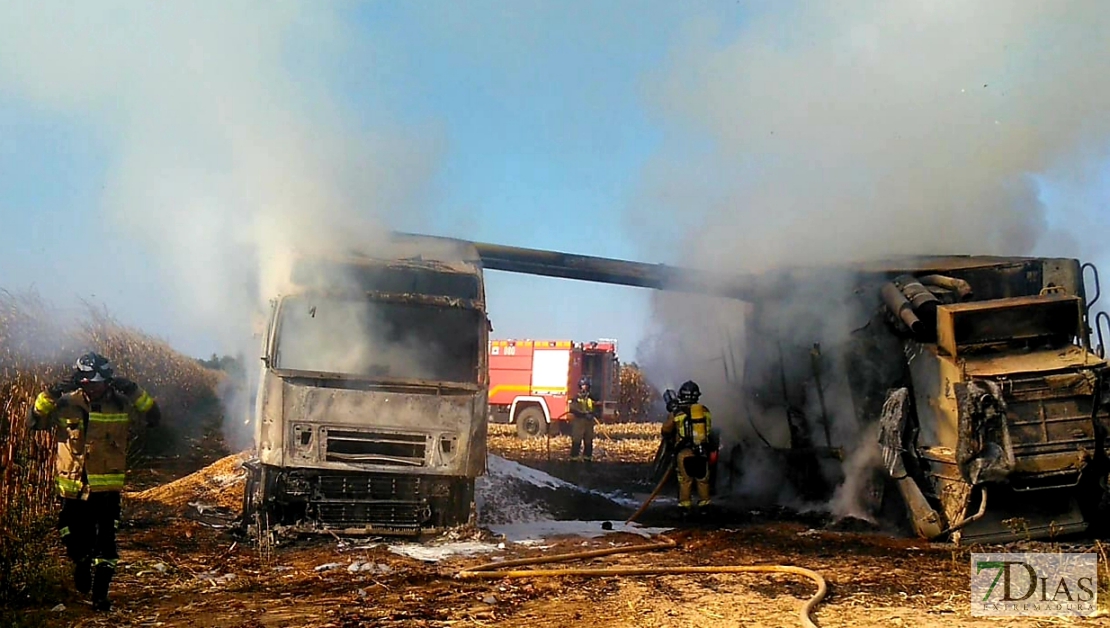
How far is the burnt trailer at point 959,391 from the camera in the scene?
296 inches

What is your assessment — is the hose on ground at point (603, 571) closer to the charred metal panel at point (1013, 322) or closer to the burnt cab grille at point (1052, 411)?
the burnt cab grille at point (1052, 411)

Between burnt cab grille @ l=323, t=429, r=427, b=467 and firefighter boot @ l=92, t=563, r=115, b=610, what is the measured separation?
2246mm

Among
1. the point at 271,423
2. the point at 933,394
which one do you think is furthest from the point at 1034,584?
Result: the point at 271,423

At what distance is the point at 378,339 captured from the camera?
8102mm

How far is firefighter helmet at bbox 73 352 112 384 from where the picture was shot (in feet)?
19.5

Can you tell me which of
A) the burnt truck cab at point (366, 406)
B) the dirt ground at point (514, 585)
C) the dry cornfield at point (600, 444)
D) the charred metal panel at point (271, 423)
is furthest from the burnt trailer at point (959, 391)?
the dry cornfield at point (600, 444)

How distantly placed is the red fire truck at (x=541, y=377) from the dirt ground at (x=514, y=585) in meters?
14.3

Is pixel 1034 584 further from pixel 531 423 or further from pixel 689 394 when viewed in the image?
pixel 531 423

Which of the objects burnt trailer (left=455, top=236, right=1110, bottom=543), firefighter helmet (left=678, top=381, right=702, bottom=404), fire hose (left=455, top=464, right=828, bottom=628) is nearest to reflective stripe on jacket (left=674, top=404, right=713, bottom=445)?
firefighter helmet (left=678, top=381, right=702, bottom=404)

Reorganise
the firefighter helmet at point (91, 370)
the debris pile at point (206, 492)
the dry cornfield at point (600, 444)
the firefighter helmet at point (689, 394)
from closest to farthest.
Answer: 1. the firefighter helmet at point (91, 370)
2. the debris pile at point (206, 492)
3. the firefighter helmet at point (689, 394)
4. the dry cornfield at point (600, 444)

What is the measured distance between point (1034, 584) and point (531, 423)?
57.1 feet

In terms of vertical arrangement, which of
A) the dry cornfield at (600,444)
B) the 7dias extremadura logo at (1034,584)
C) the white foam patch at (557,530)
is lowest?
the white foam patch at (557,530)

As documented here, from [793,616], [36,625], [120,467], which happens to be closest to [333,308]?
[120,467]

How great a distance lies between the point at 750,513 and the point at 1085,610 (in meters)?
5.30
